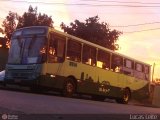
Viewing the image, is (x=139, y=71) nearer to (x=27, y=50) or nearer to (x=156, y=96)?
(x=156, y=96)

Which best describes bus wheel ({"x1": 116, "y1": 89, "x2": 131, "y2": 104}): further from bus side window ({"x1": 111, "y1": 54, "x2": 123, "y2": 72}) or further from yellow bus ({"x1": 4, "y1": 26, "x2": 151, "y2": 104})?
bus side window ({"x1": 111, "y1": 54, "x2": 123, "y2": 72})

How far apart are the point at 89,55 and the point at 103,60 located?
1952 mm

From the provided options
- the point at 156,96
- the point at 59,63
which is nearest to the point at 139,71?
the point at 156,96

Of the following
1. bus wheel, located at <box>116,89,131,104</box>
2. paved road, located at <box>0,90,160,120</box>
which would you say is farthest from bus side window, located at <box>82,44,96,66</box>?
paved road, located at <box>0,90,160,120</box>

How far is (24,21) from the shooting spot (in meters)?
59.9

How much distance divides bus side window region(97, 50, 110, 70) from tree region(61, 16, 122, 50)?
24433 mm

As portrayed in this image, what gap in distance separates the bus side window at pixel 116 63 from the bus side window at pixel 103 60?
2.17 feet

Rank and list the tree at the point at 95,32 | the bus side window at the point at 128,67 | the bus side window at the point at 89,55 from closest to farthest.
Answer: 1. the bus side window at the point at 89,55
2. the bus side window at the point at 128,67
3. the tree at the point at 95,32

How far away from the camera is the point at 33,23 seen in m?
59.4

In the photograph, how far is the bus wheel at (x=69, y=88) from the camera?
23.6 meters

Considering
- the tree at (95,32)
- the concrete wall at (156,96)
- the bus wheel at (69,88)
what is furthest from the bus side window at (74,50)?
the tree at (95,32)

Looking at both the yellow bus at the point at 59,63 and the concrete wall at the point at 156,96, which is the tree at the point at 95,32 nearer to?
the concrete wall at the point at 156,96

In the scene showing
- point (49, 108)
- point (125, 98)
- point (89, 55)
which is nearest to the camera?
point (49, 108)

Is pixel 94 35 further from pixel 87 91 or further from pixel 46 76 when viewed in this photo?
pixel 46 76
